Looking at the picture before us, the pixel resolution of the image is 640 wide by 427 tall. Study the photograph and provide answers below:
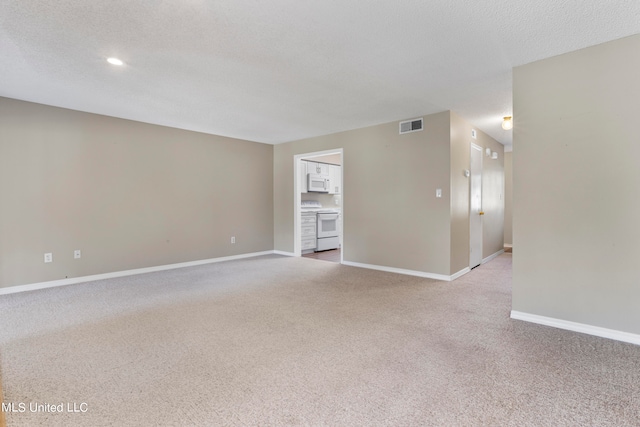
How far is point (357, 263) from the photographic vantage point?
535cm

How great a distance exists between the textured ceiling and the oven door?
333 centimetres

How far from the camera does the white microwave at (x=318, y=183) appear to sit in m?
6.99

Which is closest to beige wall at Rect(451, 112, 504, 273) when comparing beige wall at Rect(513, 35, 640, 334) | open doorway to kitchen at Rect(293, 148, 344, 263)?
beige wall at Rect(513, 35, 640, 334)

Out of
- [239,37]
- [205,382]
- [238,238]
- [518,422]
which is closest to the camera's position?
[518,422]

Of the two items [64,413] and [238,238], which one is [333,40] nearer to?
[64,413]

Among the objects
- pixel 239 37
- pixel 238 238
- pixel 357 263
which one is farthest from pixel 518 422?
pixel 238 238

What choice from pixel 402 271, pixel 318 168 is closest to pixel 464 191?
pixel 402 271

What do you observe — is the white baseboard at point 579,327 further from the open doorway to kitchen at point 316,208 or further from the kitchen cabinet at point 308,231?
the kitchen cabinet at point 308,231

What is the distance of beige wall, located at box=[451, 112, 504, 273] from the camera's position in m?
4.38

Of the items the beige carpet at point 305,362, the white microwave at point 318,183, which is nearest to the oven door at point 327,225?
the white microwave at point 318,183

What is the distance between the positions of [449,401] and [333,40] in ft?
8.52

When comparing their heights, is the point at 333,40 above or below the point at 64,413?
above

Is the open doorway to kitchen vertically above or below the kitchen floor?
above

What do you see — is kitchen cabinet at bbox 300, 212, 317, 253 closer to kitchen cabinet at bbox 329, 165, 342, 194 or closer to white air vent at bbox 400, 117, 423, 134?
kitchen cabinet at bbox 329, 165, 342, 194
